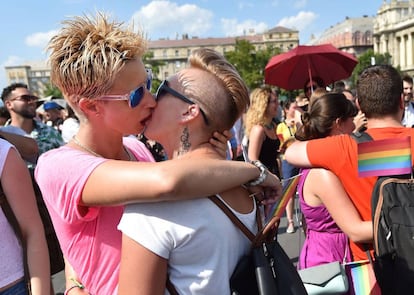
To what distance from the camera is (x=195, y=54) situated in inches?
47.7

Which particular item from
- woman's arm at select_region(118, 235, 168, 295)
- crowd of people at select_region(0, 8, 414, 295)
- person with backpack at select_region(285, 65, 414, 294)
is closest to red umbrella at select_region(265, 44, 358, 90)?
person with backpack at select_region(285, 65, 414, 294)

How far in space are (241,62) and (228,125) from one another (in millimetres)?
43944

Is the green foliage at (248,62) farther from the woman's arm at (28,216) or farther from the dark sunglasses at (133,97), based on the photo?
the dark sunglasses at (133,97)

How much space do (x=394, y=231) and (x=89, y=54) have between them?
1325 millimetres

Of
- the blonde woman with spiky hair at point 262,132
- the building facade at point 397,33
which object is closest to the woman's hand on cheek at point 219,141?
the blonde woman with spiky hair at point 262,132

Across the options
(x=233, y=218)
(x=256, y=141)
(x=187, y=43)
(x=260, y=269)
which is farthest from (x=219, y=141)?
(x=187, y=43)

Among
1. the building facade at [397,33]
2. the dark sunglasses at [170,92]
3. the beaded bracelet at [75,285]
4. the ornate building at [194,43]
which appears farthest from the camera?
the ornate building at [194,43]

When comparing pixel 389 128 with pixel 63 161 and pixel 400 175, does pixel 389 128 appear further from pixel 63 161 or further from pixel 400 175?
pixel 63 161

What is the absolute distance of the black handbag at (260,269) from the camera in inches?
41.3

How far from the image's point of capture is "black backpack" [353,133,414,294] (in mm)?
1581

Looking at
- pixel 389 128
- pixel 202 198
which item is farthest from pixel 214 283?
pixel 389 128

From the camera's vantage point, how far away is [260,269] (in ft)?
3.41

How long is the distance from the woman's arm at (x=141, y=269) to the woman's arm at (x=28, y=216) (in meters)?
0.66

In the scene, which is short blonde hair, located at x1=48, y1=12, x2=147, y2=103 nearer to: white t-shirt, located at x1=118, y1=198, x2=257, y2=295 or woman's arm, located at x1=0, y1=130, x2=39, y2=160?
white t-shirt, located at x1=118, y1=198, x2=257, y2=295
